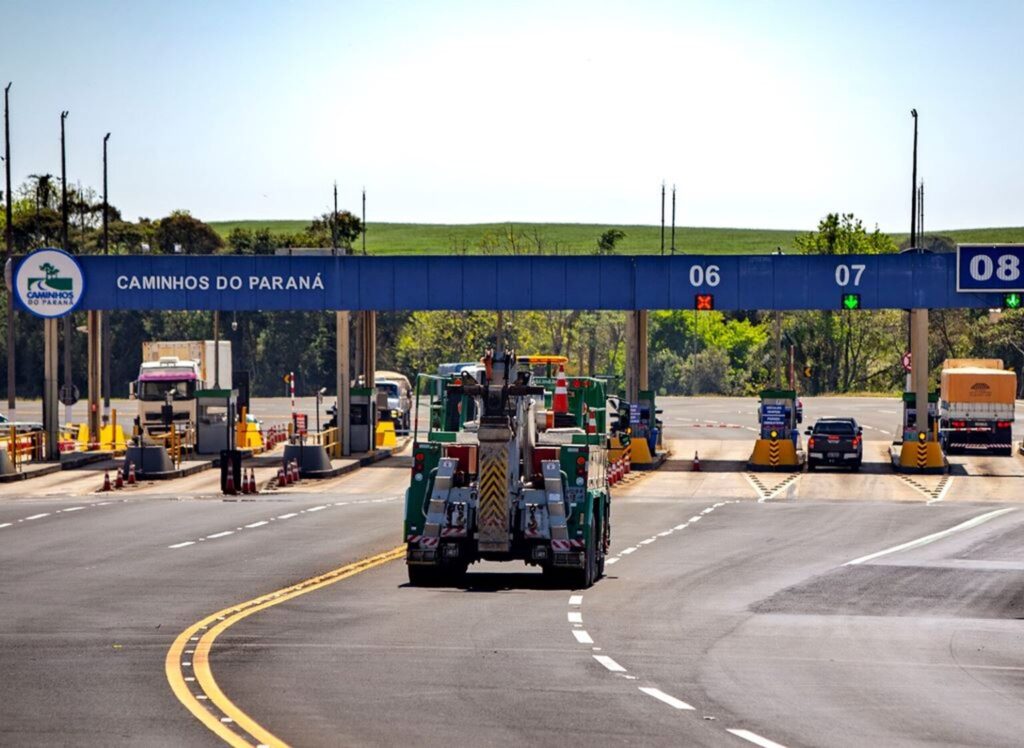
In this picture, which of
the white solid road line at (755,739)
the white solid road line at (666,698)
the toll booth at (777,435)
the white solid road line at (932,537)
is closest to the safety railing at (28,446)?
the toll booth at (777,435)

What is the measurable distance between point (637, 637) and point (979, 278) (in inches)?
1612

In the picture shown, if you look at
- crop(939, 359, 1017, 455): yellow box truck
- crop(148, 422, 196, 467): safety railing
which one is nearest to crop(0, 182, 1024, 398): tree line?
crop(939, 359, 1017, 455): yellow box truck

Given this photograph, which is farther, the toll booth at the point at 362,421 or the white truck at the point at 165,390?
the white truck at the point at 165,390

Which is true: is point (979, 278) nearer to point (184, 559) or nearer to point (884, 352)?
point (184, 559)

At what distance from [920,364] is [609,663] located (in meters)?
46.1

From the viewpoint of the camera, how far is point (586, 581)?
2650 cm

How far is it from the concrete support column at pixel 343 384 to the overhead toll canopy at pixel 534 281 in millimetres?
1964

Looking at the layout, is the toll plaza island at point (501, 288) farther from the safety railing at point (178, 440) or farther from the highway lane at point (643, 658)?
the highway lane at point (643, 658)

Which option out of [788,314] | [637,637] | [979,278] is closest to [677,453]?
[979,278]

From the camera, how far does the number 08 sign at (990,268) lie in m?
59.0

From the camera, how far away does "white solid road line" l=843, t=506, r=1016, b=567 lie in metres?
32.8

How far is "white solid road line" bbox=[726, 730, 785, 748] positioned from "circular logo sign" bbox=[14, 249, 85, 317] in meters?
50.0

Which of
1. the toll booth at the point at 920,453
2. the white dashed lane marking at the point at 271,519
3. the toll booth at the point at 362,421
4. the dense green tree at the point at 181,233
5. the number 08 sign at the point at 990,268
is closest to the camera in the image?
the white dashed lane marking at the point at 271,519

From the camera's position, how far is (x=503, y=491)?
83.4 ft
